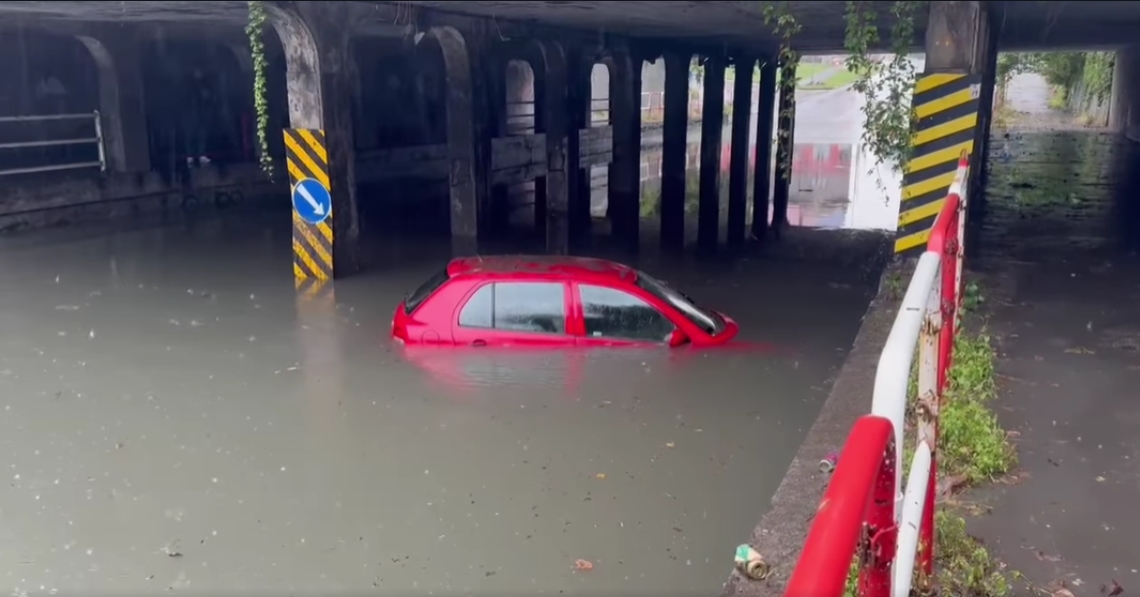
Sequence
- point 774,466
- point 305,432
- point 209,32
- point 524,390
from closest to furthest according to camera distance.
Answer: point 774,466 < point 305,432 < point 524,390 < point 209,32

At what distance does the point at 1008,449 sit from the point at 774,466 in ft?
6.36

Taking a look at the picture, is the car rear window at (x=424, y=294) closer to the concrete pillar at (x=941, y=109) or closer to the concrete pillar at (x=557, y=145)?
the concrete pillar at (x=941, y=109)

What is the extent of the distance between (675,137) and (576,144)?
4.38 metres

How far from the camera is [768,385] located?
8.82 meters

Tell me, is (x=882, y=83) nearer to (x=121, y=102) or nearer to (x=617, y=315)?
(x=617, y=315)

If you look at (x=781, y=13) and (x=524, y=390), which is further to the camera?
(x=781, y=13)

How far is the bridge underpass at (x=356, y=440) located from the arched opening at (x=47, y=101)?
6.35 metres

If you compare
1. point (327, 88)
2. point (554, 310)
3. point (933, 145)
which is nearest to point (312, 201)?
point (327, 88)

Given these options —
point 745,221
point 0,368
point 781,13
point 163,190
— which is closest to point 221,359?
point 0,368

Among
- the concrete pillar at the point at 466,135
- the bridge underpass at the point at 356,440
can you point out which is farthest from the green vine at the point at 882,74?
the concrete pillar at the point at 466,135

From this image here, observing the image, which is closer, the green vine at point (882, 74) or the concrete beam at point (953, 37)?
the concrete beam at point (953, 37)

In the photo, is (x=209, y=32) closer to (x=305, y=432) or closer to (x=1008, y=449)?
(x=305, y=432)

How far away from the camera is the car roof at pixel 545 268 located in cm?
913

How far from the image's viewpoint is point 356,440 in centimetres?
769
